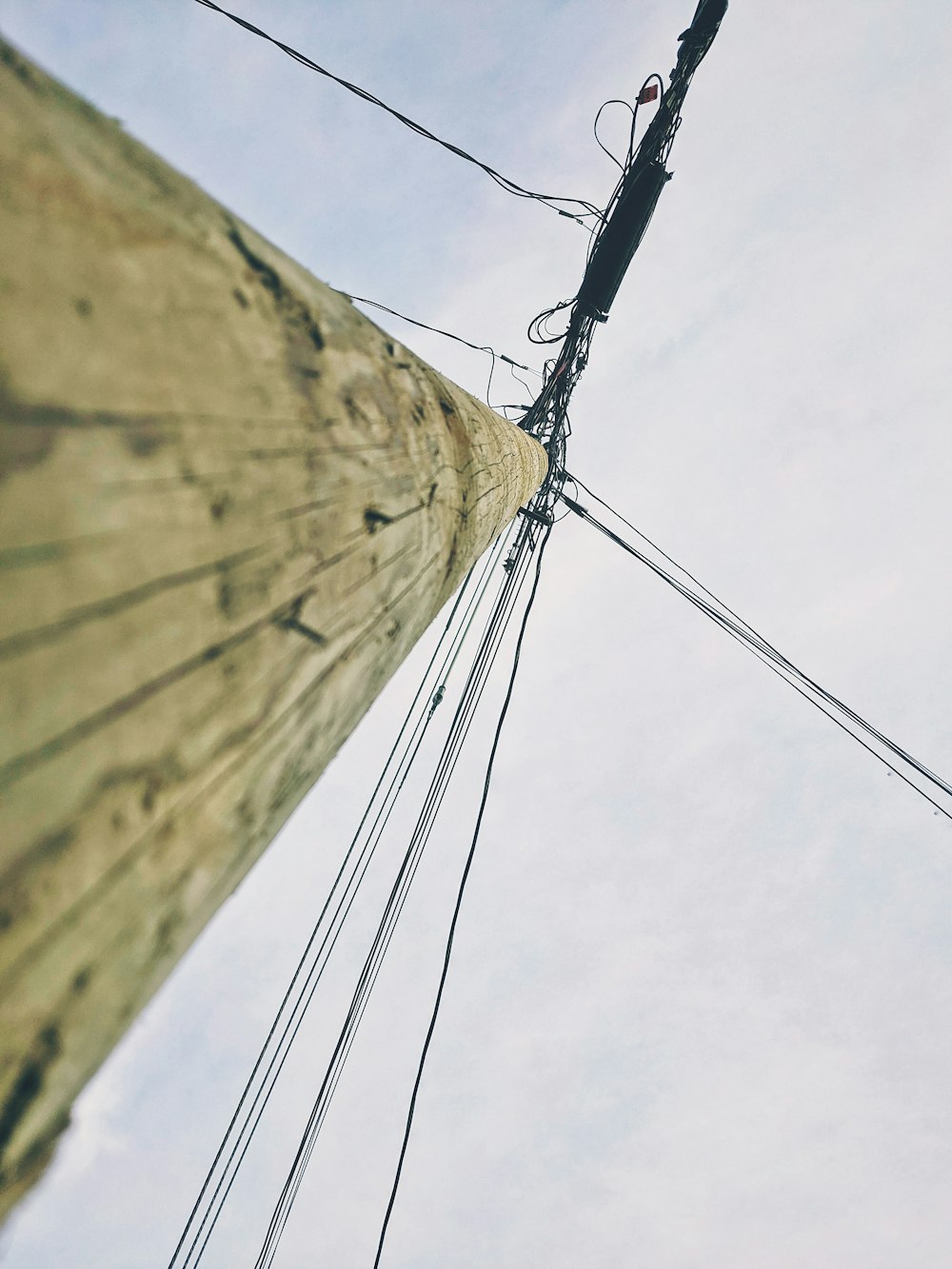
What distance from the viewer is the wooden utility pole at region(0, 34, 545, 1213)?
40 cm

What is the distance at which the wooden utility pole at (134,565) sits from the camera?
0.40 metres

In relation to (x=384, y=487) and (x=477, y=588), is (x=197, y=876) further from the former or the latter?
(x=477, y=588)

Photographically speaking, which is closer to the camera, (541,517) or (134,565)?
(134,565)

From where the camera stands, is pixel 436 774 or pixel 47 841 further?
pixel 436 774

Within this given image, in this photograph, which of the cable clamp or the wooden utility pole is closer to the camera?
the wooden utility pole

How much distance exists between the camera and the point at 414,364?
3.52 feet

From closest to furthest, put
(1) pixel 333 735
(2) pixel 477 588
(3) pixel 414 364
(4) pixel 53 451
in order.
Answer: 1. (4) pixel 53 451
2. (1) pixel 333 735
3. (3) pixel 414 364
4. (2) pixel 477 588

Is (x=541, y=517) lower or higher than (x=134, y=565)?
higher

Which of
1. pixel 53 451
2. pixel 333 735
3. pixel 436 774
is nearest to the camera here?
pixel 53 451

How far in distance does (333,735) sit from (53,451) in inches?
19.6

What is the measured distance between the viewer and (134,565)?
458 millimetres

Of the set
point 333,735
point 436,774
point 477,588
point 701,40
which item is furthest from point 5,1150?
point 701,40

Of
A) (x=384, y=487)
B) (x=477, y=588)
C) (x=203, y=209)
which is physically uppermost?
(x=477, y=588)

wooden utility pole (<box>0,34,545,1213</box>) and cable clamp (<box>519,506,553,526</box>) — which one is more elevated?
cable clamp (<box>519,506,553,526</box>)
